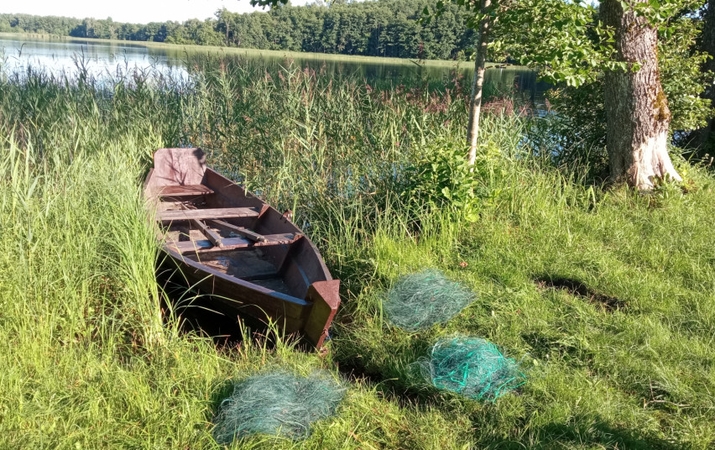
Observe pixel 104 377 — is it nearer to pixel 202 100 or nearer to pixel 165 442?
pixel 165 442

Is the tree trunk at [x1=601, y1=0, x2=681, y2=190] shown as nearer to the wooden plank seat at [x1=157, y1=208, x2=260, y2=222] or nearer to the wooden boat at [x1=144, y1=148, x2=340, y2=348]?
the wooden boat at [x1=144, y1=148, x2=340, y2=348]

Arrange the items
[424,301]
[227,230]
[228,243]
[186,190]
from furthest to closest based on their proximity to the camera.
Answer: [186,190]
[227,230]
[228,243]
[424,301]

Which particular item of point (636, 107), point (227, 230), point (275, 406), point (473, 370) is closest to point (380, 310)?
point (473, 370)

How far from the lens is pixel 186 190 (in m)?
6.36

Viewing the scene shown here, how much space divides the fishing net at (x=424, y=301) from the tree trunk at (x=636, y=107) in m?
3.13

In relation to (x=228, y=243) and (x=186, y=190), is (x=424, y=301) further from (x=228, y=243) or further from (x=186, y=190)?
(x=186, y=190)

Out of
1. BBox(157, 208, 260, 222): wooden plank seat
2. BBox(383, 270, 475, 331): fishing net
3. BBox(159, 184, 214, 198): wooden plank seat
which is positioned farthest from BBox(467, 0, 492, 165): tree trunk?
Answer: BBox(159, 184, 214, 198): wooden plank seat

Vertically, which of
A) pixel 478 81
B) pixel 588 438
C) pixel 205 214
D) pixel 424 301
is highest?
pixel 478 81

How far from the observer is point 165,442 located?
267 centimetres

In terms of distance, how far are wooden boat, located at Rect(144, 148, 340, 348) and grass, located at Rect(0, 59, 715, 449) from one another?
0.97 ft

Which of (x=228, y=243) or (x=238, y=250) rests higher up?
(x=228, y=243)

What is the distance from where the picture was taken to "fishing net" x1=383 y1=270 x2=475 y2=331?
385cm

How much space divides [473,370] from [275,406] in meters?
1.16

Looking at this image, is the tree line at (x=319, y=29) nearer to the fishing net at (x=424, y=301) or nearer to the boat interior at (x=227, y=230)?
the boat interior at (x=227, y=230)
